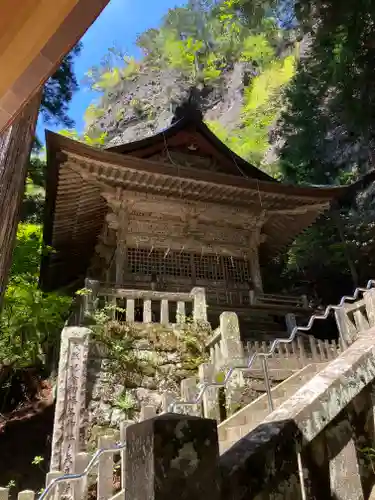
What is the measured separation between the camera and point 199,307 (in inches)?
342

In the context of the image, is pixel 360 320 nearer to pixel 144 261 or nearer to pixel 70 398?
pixel 70 398

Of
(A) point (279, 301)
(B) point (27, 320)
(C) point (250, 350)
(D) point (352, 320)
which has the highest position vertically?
(A) point (279, 301)

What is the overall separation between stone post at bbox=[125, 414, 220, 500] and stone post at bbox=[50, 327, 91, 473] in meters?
4.65

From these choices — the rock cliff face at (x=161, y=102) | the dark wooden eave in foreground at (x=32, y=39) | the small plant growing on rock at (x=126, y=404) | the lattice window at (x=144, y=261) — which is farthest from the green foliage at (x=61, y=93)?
the rock cliff face at (x=161, y=102)

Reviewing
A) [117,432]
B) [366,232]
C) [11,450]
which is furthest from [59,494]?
[366,232]

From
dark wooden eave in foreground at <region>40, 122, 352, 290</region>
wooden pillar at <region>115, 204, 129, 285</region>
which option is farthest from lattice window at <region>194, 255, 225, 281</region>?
wooden pillar at <region>115, 204, 129, 285</region>

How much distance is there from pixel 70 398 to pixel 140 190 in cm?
662

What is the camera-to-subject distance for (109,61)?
4316 cm

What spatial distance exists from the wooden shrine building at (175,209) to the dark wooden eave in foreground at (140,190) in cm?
3

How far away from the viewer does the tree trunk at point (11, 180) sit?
9.64 feet

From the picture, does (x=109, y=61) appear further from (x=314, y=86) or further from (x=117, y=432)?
(x=117, y=432)

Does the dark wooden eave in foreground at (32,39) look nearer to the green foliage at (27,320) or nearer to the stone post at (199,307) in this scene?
the stone post at (199,307)

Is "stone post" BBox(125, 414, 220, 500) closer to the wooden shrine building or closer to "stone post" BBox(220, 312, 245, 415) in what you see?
"stone post" BBox(220, 312, 245, 415)

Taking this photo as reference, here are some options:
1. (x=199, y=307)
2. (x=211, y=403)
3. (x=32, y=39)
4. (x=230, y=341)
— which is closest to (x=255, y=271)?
(x=199, y=307)
